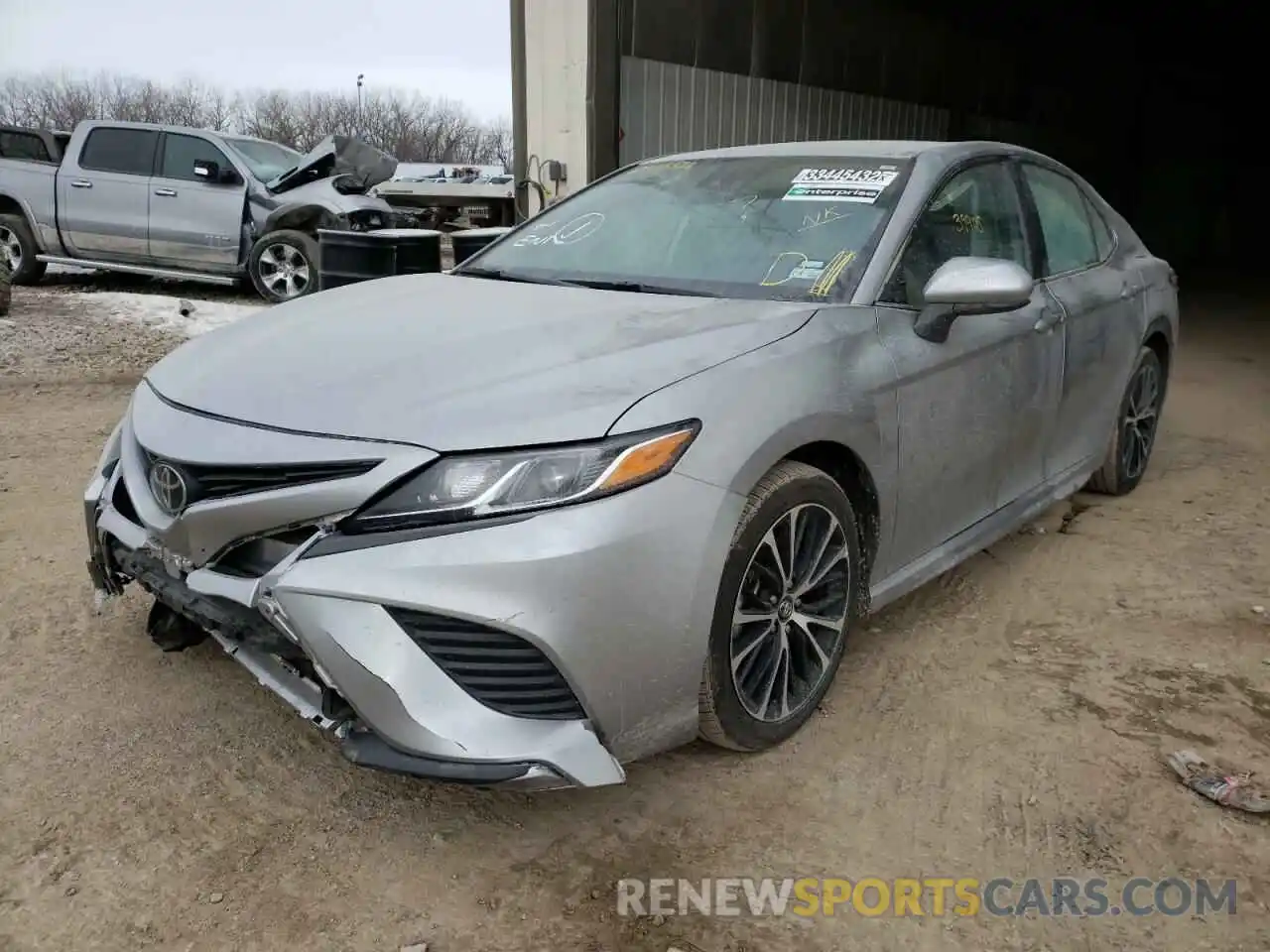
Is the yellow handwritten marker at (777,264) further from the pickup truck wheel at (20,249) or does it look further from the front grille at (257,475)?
the pickup truck wheel at (20,249)

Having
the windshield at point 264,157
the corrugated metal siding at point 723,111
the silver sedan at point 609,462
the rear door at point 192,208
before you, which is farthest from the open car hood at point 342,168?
the silver sedan at point 609,462

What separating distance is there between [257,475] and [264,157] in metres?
9.85

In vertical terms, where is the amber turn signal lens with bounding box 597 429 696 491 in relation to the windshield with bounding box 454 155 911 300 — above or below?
below

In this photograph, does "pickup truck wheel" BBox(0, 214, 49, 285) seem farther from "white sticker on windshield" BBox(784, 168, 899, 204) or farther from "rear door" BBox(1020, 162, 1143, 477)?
"rear door" BBox(1020, 162, 1143, 477)

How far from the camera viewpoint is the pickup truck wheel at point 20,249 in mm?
10992

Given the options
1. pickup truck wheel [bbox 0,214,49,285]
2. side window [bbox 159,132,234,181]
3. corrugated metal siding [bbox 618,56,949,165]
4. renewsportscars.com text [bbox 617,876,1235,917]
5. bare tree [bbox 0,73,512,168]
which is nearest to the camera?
renewsportscars.com text [bbox 617,876,1235,917]

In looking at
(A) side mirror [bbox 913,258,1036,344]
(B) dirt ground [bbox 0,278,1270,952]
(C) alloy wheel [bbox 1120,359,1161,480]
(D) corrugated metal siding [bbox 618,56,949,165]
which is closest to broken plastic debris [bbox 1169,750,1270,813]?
(B) dirt ground [bbox 0,278,1270,952]

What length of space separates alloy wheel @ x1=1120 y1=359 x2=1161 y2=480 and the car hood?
2.60m

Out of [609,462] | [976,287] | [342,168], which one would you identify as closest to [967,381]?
[976,287]

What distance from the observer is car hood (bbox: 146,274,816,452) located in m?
2.17

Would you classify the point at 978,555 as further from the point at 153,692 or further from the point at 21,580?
the point at 21,580

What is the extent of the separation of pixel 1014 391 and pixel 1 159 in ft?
37.5

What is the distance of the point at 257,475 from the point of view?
2.21m

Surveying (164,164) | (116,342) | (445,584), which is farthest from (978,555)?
(164,164)
